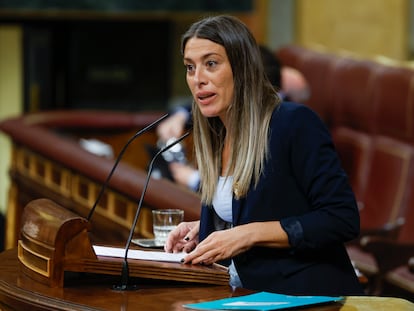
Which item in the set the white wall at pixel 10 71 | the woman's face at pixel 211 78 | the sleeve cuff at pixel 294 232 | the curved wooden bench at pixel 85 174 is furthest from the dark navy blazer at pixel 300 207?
the white wall at pixel 10 71

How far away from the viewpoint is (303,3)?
24.3 feet

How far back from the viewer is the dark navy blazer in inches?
90.8

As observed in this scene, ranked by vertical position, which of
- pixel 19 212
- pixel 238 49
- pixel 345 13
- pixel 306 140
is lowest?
pixel 19 212

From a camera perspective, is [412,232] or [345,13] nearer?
[412,232]

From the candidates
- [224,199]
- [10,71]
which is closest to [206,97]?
[224,199]

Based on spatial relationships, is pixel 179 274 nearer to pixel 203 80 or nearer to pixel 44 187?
pixel 203 80

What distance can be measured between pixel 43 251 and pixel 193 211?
36.1 inches

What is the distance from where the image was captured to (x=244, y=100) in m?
2.38

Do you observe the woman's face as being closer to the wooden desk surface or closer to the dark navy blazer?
the dark navy blazer

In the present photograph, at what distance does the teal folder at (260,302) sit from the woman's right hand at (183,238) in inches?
Result: 15.1

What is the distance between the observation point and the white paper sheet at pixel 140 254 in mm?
2332

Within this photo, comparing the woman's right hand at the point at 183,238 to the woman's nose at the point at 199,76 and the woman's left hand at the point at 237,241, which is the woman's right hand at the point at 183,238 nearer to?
the woman's left hand at the point at 237,241

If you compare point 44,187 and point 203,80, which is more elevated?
point 203,80

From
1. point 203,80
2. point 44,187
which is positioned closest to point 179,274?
point 203,80
